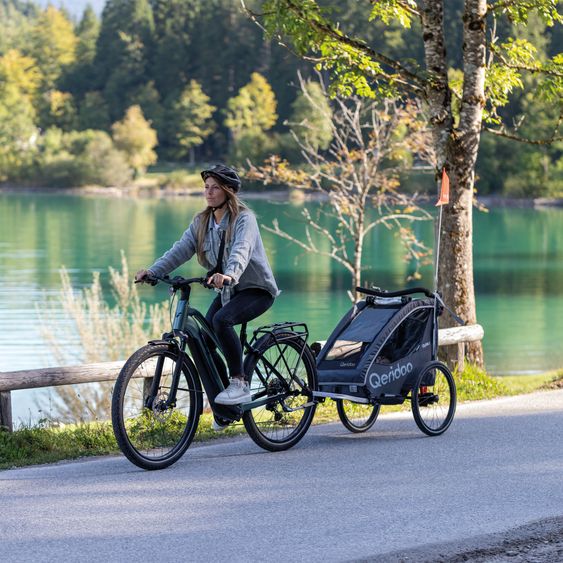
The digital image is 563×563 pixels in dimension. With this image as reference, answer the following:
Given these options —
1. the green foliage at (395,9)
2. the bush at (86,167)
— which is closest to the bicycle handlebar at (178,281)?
the green foliage at (395,9)

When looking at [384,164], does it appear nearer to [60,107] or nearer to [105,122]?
[105,122]

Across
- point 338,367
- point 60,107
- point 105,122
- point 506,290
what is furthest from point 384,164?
point 338,367

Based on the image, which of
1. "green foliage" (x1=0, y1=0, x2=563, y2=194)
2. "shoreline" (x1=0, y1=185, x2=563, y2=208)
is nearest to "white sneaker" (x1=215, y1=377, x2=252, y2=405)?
"green foliage" (x1=0, y1=0, x2=563, y2=194)

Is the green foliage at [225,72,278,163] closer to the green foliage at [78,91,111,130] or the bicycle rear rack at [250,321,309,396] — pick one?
the green foliage at [78,91,111,130]

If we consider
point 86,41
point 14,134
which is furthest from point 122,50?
point 14,134

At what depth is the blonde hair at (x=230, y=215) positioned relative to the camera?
7.87 metres

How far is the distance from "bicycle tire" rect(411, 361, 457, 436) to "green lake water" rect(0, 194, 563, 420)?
377cm

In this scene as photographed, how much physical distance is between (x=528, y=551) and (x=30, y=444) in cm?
394

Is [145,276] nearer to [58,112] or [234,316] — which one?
[234,316]

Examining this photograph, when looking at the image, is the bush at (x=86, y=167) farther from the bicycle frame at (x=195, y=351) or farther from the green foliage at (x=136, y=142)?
the bicycle frame at (x=195, y=351)

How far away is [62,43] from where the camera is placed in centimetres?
18575

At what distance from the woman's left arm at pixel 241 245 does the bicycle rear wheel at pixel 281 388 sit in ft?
2.14

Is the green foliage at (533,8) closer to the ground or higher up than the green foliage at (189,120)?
closer to the ground

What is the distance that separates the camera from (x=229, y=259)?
25.0 ft
